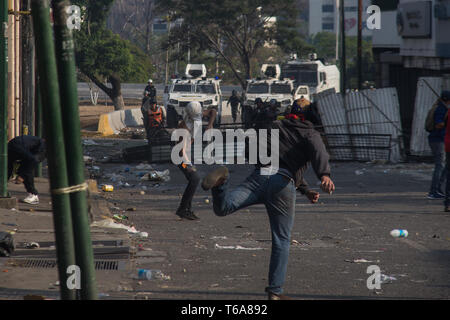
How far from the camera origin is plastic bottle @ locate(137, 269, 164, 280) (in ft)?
26.2

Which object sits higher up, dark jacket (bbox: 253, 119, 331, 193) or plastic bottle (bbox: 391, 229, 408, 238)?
dark jacket (bbox: 253, 119, 331, 193)

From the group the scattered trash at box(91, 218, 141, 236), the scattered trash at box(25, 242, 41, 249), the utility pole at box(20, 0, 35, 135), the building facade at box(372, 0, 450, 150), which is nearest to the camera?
the scattered trash at box(25, 242, 41, 249)

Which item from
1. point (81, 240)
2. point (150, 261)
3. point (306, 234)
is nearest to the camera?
point (81, 240)

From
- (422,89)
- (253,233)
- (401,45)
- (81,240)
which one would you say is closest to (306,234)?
(253,233)

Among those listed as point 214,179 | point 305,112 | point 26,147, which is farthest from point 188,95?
point 214,179

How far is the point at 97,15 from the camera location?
161ft

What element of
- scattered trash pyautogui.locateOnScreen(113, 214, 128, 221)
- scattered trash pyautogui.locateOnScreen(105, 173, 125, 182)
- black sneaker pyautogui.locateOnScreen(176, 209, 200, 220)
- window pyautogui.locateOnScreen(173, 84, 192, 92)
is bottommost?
scattered trash pyautogui.locateOnScreen(105, 173, 125, 182)

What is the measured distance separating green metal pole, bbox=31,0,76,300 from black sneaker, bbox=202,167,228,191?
229 centimetres

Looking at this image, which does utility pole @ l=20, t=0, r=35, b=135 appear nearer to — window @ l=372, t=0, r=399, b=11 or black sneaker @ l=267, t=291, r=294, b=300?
black sneaker @ l=267, t=291, r=294, b=300

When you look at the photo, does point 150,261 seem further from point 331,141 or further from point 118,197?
point 331,141

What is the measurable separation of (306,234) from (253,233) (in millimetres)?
692

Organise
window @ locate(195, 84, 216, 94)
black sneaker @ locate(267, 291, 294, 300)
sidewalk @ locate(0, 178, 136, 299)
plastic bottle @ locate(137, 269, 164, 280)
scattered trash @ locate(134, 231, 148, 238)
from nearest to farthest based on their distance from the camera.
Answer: black sneaker @ locate(267, 291, 294, 300) → sidewalk @ locate(0, 178, 136, 299) → plastic bottle @ locate(137, 269, 164, 280) → scattered trash @ locate(134, 231, 148, 238) → window @ locate(195, 84, 216, 94)

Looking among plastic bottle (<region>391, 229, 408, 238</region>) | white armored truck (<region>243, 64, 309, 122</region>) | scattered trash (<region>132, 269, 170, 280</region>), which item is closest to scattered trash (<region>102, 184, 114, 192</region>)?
plastic bottle (<region>391, 229, 408, 238</region>)

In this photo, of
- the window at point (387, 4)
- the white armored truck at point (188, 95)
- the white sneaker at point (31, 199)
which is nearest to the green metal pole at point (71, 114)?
the white sneaker at point (31, 199)
